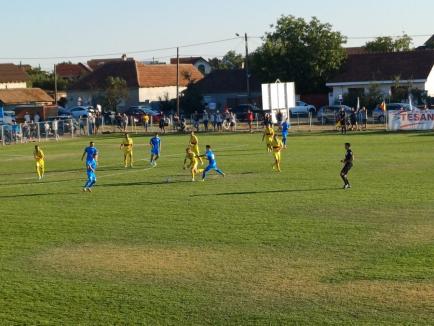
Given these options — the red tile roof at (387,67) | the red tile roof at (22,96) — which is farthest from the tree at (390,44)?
the red tile roof at (22,96)

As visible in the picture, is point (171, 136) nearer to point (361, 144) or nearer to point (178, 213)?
point (361, 144)

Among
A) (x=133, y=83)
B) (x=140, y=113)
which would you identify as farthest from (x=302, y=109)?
(x=133, y=83)

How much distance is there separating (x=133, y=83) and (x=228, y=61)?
4082 centimetres

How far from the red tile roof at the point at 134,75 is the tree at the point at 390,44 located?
21.7 m

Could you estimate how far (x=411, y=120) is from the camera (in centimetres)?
5022

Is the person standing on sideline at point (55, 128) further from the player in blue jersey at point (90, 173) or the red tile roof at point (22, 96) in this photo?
the player in blue jersey at point (90, 173)

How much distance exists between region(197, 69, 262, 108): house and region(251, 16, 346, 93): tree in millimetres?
5886

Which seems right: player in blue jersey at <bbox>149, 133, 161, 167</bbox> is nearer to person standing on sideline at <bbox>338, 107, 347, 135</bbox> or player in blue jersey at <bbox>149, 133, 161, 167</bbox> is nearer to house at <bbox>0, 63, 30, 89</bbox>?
person standing on sideline at <bbox>338, 107, 347, 135</bbox>

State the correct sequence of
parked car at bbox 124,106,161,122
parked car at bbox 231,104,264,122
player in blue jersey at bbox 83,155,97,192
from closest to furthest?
player in blue jersey at bbox 83,155,97,192
parked car at bbox 231,104,264,122
parked car at bbox 124,106,161,122

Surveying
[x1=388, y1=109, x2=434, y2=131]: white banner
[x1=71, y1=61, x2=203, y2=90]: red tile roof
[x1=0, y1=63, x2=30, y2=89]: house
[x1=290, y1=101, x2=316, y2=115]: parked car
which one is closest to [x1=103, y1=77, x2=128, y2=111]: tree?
[x1=71, y1=61, x2=203, y2=90]: red tile roof

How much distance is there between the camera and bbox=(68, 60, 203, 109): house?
84125 millimetres

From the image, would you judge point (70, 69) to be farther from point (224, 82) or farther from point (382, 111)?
point (382, 111)

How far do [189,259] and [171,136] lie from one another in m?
38.7

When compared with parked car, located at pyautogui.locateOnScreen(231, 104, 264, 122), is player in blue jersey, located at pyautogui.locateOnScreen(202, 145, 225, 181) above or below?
below
